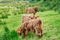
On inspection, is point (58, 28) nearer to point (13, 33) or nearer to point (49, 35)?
point (49, 35)

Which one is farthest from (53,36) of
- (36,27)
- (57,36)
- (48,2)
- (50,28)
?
(48,2)

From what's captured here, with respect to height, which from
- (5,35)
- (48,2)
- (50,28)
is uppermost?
(5,35)

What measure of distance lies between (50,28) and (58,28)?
40 centimetres

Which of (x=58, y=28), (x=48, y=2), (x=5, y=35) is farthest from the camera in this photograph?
(x=48, y=2)

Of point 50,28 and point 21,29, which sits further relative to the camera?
point 50,28

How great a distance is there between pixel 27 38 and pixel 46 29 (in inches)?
78.1

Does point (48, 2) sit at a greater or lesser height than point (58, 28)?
lesser

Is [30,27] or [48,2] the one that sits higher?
[30,27]

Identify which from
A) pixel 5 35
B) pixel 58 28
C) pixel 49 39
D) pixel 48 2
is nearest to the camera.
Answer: pixel 5 35

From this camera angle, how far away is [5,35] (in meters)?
9.73

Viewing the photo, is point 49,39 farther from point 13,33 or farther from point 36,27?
point 13,33

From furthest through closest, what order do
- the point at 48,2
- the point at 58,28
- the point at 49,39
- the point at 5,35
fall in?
the point at 48,2 < the point at 58,28 < the point at 49,39 < the point at 5,35

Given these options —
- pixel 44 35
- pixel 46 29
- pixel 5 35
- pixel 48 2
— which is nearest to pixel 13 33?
pixel 5 35

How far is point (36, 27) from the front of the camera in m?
11.1
